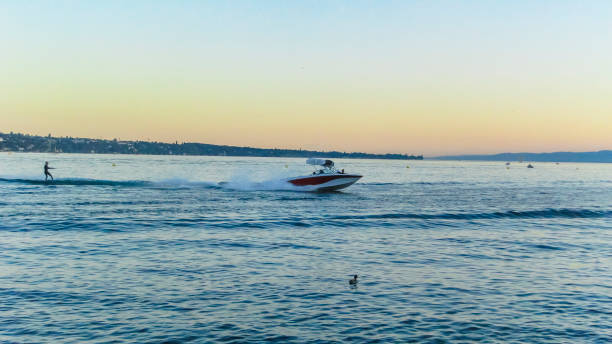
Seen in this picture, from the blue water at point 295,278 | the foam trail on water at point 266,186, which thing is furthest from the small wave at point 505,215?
the foam trail on water at point 266,186

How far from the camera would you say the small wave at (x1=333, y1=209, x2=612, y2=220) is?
3936 centimetres

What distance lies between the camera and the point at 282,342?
12.1 metres

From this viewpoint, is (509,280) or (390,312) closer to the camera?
(390,312)

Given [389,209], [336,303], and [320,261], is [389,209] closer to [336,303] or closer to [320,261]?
[320,261]

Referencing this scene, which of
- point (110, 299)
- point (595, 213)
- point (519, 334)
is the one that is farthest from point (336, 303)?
point (595, 213)

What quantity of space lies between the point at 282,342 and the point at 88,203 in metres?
37.5

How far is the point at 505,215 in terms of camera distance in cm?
4262

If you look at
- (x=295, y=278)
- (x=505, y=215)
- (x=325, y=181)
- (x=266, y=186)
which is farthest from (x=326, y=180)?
(x=295, y=278)

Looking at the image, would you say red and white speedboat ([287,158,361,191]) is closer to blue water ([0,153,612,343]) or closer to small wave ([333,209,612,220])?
small wave ([333,209,612,220])

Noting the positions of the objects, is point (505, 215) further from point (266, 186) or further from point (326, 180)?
point (266, 186)

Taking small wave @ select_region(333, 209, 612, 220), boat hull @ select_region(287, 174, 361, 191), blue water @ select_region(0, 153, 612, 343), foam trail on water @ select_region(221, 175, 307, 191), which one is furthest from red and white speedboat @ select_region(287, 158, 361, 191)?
blue water @ select_region(0, 153, 612, 343)

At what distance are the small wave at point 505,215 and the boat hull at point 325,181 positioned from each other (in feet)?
62.9

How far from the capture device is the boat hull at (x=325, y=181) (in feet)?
196

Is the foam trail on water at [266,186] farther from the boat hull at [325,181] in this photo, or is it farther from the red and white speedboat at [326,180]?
the red and white speedboat at [326,180]
